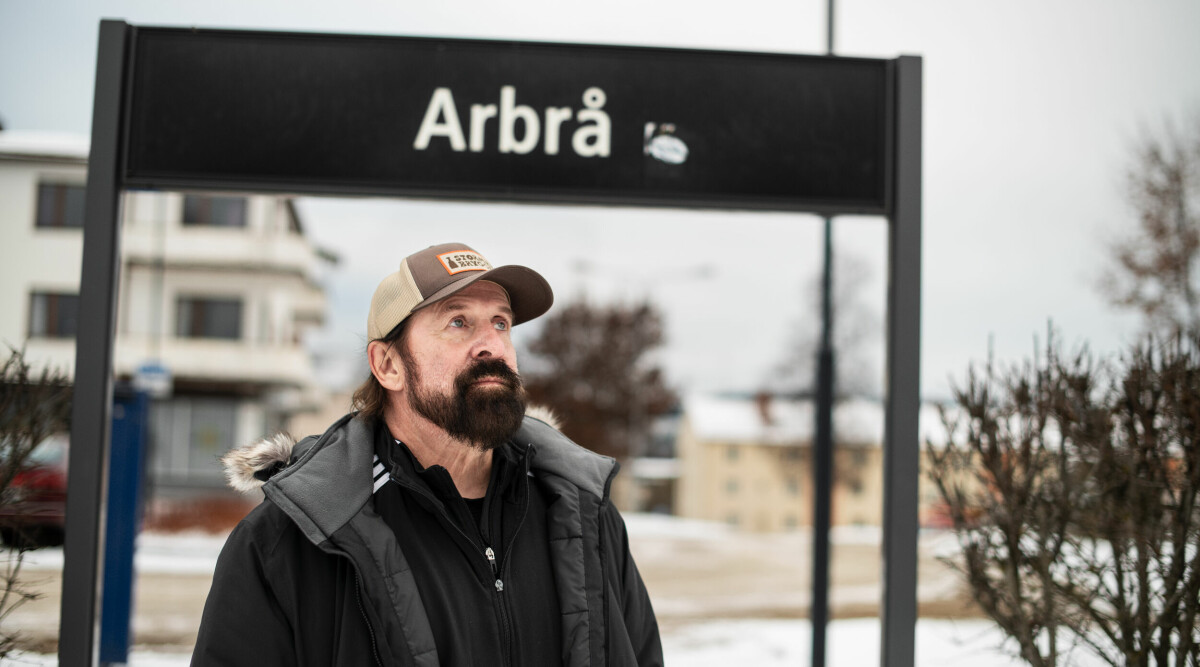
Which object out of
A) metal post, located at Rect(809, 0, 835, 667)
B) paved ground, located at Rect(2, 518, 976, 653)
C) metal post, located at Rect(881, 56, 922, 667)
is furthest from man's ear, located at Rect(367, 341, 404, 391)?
metal post, located at Rect(809, 0, 835, 667)

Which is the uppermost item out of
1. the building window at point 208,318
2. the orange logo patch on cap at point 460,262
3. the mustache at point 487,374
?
the building window at point 208,318

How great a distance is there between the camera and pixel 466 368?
2.57 metres

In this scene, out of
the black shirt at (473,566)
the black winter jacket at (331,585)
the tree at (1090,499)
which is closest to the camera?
the black winter jacket at (331,585)

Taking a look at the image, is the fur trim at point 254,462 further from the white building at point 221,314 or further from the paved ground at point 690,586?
the white building at point 221,314

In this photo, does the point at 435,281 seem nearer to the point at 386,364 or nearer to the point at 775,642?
the point at 386,364

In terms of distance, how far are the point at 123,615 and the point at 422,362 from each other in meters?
6.41

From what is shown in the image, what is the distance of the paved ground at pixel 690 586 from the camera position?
8.91m

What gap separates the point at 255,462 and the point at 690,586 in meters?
14.8

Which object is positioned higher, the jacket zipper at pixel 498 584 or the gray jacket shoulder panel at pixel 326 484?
the gray jacket shoulder panel at pixel 326 484

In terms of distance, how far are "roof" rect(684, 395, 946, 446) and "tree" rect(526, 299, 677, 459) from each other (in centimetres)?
536

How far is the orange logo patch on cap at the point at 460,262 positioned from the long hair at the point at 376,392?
0.18m

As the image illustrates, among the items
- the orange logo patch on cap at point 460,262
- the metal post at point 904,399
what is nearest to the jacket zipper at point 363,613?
the orange logo patch on cap at point 460,262

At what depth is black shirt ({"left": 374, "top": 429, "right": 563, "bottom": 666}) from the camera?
2.33m

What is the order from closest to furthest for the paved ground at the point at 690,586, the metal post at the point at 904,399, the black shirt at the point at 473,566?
1. the black shirt at the point at 473,566
2. the metal post at the point at 904,399
3. the paved ground at the point at 690,586
